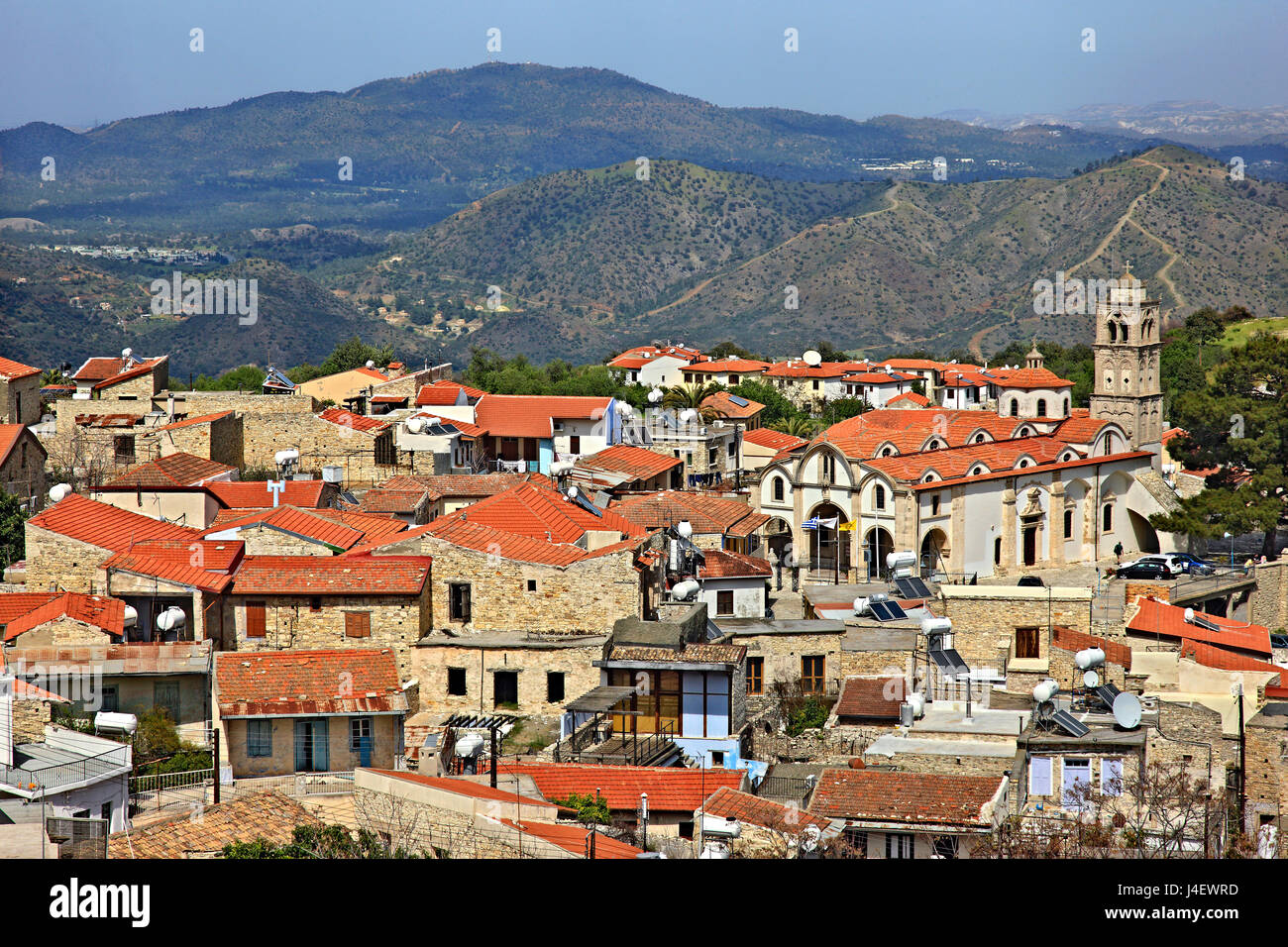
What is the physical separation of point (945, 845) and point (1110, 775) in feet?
13.0

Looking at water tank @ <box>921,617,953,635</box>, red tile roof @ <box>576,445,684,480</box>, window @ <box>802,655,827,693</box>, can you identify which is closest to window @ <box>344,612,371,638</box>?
window @ <box>802,655,827,693</box>

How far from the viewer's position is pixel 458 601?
25.9 meters

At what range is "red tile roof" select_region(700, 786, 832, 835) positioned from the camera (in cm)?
1702

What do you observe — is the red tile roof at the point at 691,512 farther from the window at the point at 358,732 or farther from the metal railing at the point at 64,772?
the metal railing at the point at 64,772

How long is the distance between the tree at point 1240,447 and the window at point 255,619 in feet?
94.5

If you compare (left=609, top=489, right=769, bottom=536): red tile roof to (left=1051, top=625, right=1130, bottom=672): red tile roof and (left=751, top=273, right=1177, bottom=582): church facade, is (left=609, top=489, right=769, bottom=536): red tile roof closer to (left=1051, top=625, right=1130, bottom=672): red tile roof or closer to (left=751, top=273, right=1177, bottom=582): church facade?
(left=751, top=273, right=1177, bottom=582): church facade

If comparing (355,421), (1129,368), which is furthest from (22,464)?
(1129,368)

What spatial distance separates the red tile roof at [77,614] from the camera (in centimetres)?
2402

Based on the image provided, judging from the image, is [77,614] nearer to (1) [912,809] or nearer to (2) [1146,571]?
(1) [912,809]

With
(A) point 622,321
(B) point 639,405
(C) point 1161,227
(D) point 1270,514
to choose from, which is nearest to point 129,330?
(A) point 622,321

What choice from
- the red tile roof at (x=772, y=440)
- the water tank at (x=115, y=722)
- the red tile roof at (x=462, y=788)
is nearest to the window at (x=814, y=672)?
the water tank at (x=115, y=722)

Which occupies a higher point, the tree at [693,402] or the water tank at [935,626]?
the tree at [693,402]

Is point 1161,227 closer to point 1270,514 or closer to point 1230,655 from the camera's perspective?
point 1270,514
